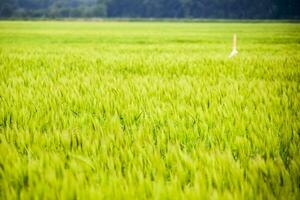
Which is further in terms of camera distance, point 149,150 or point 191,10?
point 191,10

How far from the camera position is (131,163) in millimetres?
1779

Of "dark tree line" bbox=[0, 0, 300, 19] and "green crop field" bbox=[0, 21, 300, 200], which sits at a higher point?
"dark tree line" bbox=[0, 0, 300, 19]

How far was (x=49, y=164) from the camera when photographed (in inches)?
67.2

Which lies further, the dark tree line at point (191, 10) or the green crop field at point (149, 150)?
the dark tree line at point (191, 10)

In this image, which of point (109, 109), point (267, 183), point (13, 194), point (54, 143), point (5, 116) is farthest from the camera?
point (109, 109)

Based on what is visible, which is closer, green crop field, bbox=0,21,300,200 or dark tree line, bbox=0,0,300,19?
green crop field, bbox=0,21,300,200

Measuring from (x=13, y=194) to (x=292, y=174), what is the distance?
51.3 inches

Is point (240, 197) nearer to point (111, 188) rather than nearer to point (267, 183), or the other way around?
point (267, 183)

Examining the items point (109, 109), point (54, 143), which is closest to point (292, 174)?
point (54, 143)

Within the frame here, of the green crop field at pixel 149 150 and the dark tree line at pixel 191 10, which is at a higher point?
the dark tree line at pixel 191 10

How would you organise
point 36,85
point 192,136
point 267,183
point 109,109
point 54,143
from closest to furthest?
point 267,183 → point 54,143 → point 192,136 → point 109,109 → point 36,85

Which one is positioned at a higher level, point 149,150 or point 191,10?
point 191,10

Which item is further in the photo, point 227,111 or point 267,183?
point 227,111

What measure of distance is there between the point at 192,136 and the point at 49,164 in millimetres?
1015
